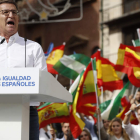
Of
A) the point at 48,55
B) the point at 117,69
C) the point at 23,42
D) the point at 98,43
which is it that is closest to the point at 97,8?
the point at 98,43

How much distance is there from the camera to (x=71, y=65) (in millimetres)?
9031

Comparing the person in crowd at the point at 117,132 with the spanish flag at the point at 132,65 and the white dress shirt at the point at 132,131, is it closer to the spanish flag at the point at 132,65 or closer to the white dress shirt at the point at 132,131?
the white dress shirt at the point at 132,131

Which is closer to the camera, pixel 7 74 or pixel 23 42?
pixel 7 74

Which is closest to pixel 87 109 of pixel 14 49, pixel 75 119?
pixel 75 119

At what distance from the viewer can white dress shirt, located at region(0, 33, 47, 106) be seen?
2582mm

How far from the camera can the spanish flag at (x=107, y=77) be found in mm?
8414

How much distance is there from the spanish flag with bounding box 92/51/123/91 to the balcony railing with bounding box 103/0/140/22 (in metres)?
9.49

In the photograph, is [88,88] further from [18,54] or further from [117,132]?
[18,54]

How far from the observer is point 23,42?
108 inches

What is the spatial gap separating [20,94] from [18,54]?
2.22 ft

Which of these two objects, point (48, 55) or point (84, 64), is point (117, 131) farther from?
point (48, 55)

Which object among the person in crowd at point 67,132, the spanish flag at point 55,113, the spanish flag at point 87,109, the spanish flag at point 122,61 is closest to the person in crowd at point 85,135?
the person in crowd at point 67,132

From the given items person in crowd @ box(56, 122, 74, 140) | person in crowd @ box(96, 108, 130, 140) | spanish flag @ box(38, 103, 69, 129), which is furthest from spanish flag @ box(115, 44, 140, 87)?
person in crowd @ box(56, 122, 74, 140)

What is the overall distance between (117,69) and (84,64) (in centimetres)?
125
